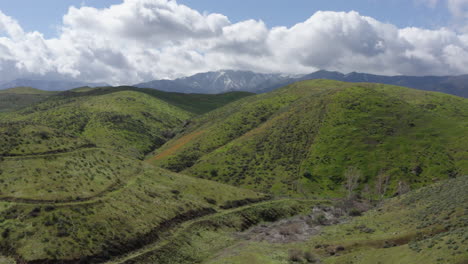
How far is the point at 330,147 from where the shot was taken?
124688 millimetres

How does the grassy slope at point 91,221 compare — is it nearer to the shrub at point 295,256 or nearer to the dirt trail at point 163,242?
the dirt trail at point 163,242

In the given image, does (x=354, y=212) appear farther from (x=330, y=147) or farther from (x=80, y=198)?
(x=80, y=198)

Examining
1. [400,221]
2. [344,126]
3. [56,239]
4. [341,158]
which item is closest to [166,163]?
[341,158]

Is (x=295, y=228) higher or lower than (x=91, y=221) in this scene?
lower

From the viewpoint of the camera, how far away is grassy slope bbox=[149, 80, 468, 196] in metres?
107

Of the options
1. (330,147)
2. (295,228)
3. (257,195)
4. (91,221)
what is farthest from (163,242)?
(330,147)

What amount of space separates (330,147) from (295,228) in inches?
2542

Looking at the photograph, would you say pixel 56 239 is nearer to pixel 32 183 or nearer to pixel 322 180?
pixel 32 183

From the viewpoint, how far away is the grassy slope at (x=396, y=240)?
117ft

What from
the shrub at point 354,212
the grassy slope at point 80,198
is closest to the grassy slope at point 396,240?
the shrub at point 354,212

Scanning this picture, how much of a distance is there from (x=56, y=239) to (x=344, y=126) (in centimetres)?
12152

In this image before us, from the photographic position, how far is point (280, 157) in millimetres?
124500

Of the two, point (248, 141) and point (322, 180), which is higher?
point (248, 141)

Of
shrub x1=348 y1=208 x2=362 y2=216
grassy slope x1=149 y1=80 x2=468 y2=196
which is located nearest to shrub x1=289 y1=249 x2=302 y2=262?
shrub x1=348 y1=208 x2=362 y2=216
